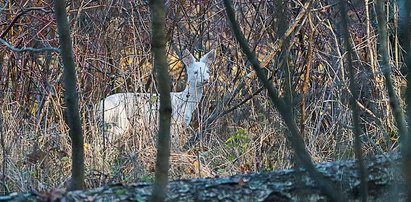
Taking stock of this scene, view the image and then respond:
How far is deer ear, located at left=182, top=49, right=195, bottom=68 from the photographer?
793 cm

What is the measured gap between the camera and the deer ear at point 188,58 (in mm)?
7926

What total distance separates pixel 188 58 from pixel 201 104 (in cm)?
146

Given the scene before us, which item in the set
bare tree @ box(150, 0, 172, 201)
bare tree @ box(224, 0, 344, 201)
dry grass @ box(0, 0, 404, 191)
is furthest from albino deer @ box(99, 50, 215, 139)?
bare tree @ box(224, 0, 344, 201)

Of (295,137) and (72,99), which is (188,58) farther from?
(295,137)

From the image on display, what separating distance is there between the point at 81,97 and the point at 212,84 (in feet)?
4.30

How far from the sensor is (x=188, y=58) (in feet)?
26.3

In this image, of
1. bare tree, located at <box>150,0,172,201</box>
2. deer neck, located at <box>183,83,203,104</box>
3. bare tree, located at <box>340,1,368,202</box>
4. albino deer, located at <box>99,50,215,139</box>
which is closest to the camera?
bare tree, located at <box>340,1,368,202</box>

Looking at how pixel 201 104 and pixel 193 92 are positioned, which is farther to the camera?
pixel 193 92

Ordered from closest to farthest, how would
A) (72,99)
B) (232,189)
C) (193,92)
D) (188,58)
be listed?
1. (232,189)
2. (72,99)
3. (193,92)
4. (188,58)

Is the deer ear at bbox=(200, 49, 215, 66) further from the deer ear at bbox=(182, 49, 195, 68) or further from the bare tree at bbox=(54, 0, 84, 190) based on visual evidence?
the bare tree at bbox=(54, 0, 84, 190)

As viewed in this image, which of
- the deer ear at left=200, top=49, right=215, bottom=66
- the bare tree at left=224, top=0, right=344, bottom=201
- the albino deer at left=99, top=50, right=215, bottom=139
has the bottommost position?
the bare tree at left=224, top=0, right=344, bottom=201

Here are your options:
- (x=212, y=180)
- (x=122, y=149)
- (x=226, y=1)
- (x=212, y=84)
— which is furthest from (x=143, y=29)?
(x=226, y=1)

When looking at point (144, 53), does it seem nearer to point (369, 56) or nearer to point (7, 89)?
point (7, 89)

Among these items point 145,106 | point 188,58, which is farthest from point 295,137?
point 188,58
